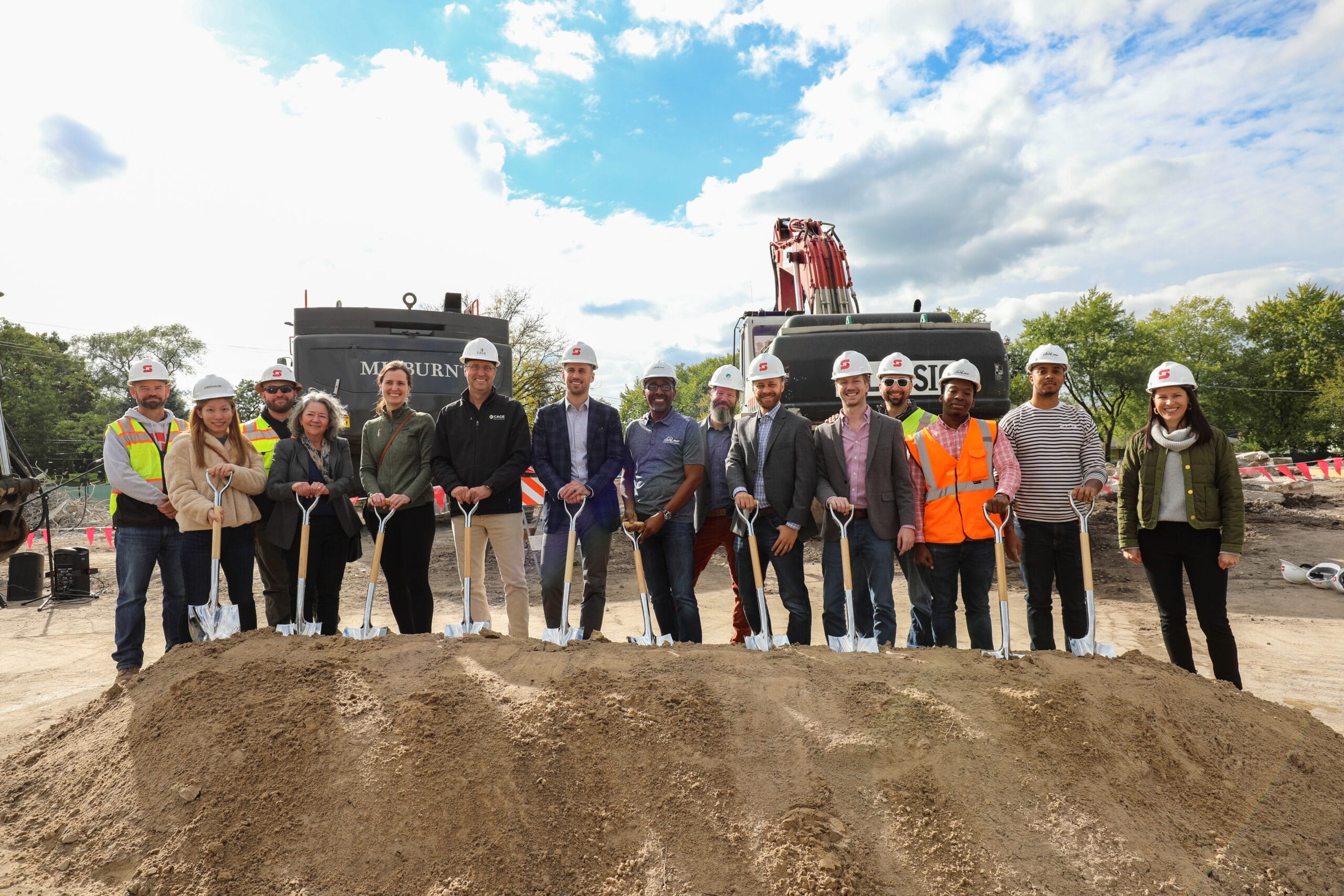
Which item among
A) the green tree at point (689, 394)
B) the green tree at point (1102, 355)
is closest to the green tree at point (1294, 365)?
the green tree at point (1102, 355)

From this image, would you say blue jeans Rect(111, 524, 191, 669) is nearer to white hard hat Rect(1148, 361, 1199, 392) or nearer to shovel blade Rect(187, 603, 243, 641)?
shovel blade Rect(187, 603, 243, 641)

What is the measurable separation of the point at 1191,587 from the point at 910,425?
5.70 feet

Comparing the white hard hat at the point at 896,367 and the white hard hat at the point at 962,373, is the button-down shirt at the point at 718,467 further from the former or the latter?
the white hard hat at the point at 962,373

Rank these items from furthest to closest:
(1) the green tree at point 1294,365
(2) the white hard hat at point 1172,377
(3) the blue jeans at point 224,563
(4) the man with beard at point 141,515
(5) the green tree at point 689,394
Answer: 1. (5) the green tree at point 689,394
2. (1) the green tree at point 1294,365
3. (3) the blue jeans at point 224,563
4. (4) the man with beard at point 141,515
5. (2) the white hard hat at point 1172,377

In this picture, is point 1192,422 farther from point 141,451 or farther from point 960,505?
point 141,451

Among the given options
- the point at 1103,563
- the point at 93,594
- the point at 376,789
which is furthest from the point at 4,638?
the point at 1103,563

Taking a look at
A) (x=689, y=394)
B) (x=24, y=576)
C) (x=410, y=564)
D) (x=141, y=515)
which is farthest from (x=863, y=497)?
(x=689, y=394)

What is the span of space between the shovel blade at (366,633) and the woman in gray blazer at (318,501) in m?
0.57

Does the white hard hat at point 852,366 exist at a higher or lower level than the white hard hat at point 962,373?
higher

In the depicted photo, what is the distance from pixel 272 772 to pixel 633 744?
1458mm

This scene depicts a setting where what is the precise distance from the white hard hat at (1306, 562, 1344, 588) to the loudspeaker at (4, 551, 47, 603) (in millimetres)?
13661

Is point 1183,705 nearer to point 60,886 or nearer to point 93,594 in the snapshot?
point 60,886

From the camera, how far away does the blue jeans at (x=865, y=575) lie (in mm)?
4355

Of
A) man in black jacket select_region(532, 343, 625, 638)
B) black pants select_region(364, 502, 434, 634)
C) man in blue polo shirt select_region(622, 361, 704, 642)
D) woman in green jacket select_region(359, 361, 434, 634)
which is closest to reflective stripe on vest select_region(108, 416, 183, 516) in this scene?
woman in green jacket select_region(359, 361, 434, 634)
